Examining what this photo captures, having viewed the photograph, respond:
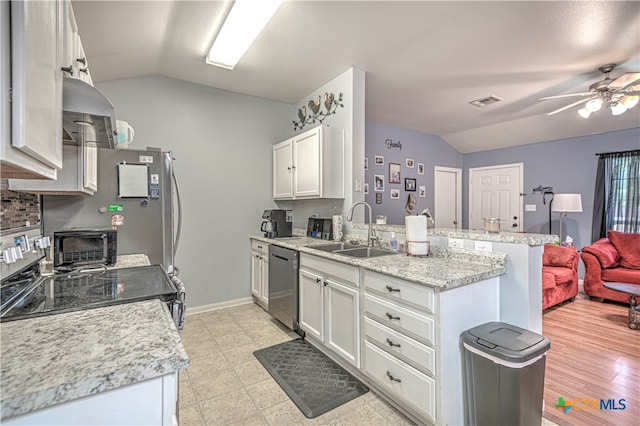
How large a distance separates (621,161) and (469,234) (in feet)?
13.9

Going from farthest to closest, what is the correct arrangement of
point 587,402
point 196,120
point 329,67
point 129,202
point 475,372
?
point 196,120 → point 329,67 → point 129,202 → point 587,402 → point 475,372

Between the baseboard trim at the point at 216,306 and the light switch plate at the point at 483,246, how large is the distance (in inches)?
112

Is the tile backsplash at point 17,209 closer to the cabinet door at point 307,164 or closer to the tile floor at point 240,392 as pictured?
the tile floor at point 240,392

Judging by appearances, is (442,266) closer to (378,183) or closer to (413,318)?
(413,318)

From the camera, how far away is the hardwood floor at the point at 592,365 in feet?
5.93

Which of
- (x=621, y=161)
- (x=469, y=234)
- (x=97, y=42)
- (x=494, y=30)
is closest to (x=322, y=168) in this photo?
(x=469, y=234)

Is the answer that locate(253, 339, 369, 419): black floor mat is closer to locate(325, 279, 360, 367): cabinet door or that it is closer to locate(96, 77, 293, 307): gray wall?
locate(325, 279, 360, 367): cabinet door

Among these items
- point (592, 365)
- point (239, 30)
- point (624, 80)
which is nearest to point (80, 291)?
point (239, 30)

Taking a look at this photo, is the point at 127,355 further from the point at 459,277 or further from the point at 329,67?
the point at 329,67

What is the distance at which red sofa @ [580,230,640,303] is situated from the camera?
3.76 m

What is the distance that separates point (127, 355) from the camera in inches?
29.4

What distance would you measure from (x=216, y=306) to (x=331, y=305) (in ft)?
6.22

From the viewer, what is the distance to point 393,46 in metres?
2.60

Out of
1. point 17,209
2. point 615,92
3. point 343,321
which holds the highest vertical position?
point 615,92
